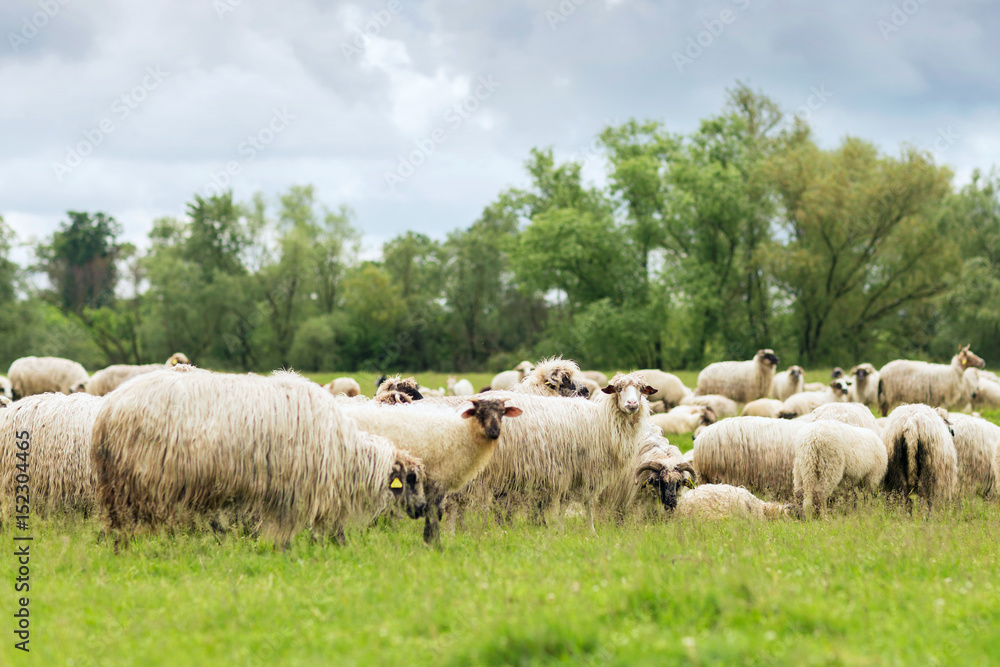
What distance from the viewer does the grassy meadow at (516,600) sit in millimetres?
4234

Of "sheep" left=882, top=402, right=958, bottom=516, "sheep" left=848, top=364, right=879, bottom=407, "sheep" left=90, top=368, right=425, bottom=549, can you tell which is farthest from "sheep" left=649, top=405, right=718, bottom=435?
"sheep" left=90, top=368, right=425, bottom=549

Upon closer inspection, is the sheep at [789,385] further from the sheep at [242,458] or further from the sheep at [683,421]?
the sheep at [242,458]

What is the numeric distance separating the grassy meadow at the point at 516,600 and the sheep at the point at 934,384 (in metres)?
14.6

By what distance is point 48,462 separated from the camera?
8.42m

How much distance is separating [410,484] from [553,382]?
4435 millimetres

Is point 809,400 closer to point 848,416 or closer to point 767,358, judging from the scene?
point 767,358

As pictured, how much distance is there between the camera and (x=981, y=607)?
4.89 metres

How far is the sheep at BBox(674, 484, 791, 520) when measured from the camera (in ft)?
30.5

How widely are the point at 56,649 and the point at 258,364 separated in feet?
182

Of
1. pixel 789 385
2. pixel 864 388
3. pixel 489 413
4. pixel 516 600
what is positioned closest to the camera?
pixel 516 600

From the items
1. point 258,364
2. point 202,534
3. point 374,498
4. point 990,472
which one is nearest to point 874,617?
point 374,498

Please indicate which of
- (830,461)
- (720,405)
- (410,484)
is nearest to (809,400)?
(720,405)

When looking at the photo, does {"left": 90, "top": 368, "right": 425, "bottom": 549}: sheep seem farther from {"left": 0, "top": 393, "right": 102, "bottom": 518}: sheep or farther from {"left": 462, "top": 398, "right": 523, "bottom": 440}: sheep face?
{"left": 0, "top": 393, "right": 102, "bottom": 518}: sheep

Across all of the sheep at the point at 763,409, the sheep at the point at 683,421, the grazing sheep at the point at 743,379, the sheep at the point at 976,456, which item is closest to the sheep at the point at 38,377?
the sheep at the point at 683,421
